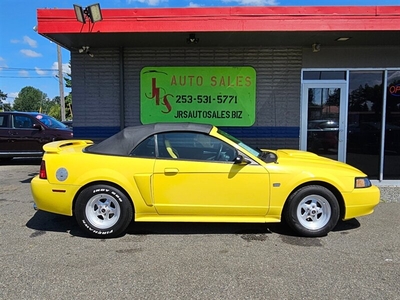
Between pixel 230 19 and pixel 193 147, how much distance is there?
2780 mm

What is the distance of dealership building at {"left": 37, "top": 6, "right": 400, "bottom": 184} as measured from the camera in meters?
7.47

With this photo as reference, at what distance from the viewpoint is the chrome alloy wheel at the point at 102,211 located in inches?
169

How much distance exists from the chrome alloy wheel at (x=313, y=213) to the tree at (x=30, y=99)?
412ft

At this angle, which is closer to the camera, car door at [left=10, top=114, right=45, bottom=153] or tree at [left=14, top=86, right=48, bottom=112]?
car door at [left=10, top=114, right=45, bottom=153]

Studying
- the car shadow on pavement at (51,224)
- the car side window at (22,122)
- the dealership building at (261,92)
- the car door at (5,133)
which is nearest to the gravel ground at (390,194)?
the dealership building at (261,92)

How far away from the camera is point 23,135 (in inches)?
416

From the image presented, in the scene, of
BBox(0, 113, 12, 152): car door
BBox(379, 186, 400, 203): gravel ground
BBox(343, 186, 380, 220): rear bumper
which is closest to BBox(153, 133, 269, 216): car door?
BBox(343, 186, 380, 220): rear bumper

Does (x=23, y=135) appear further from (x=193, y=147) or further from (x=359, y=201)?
(x=359, y=201)

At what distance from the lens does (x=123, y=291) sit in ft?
9.82

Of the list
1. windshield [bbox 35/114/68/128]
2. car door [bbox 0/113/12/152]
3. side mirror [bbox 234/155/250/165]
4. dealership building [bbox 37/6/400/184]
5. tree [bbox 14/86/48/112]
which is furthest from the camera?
tree [bbox 14/86/48/112]

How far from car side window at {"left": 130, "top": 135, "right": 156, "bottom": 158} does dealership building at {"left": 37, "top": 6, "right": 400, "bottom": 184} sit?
3412 millimetres

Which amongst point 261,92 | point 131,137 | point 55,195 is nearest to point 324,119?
point 261,92

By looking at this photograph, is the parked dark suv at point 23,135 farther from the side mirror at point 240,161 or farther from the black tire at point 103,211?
the side mirror at point 240,161

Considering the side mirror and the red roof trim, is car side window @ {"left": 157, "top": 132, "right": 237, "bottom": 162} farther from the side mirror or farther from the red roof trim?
the red roof trim
